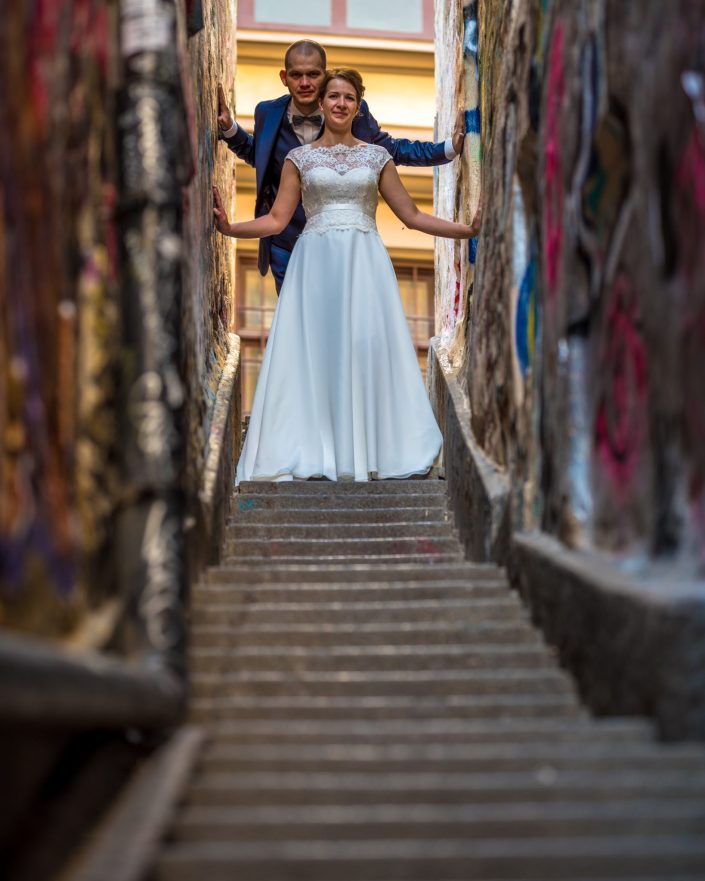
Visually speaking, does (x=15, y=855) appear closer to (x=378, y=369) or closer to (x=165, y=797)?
(x=165, y=797)

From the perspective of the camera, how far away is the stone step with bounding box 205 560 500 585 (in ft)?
15.0

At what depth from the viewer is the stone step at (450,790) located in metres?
2.86

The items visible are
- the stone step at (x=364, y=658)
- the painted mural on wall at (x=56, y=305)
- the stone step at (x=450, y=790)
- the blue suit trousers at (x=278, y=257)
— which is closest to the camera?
the painted mural on wall at (x=56, y=305)

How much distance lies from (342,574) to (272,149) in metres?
4.01

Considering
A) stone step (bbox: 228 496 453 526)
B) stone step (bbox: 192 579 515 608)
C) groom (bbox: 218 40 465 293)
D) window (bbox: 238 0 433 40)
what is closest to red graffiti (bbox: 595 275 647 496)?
stone step (bbox: 192 579 515 608)

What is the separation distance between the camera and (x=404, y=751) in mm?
3061

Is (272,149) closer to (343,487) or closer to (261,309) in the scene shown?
(343,487)

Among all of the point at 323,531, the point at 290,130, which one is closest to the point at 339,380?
the point at 323,531

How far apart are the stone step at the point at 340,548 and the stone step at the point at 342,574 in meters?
0.42

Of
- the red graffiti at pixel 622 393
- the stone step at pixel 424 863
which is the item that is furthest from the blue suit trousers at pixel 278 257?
the stone step at pixel 424 863

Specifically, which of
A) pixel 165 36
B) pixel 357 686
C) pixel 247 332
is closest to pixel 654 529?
pixel 357 686

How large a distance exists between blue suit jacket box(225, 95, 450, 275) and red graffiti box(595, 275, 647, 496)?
397 cm

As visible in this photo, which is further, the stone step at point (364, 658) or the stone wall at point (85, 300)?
the stone step at point (364, 658)

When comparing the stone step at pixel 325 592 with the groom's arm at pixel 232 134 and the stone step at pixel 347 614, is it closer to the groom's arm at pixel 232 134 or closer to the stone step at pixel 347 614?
the stone step at pixel 347 614
